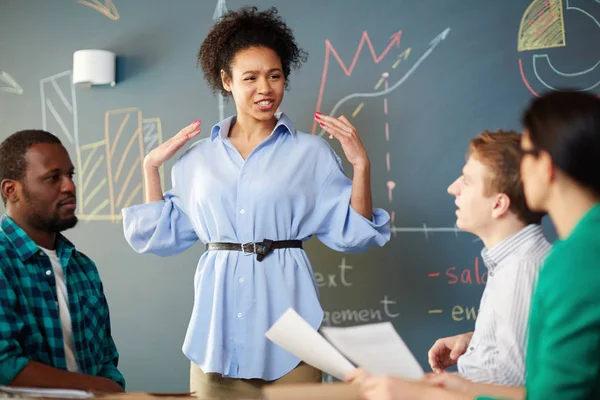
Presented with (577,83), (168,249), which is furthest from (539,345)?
(577,83)

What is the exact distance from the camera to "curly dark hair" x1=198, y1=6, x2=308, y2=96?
197 cm

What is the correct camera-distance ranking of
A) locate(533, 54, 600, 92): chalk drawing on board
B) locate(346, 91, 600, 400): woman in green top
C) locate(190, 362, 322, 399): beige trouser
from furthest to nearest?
locate(533, 54, 600, 92): chalk drawing on board → locate(190, 362, 322, 399): beige trouser → locate(346, 91, 600, 400): woman in green top

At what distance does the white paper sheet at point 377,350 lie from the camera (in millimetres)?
1057

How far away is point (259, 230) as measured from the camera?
180 centimetres

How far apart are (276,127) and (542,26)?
1212mm

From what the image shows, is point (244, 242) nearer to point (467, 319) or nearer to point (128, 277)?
point (467, 319)

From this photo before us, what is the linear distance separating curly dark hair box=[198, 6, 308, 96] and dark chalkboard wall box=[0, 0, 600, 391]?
0.65 m

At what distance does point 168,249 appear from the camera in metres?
2.01

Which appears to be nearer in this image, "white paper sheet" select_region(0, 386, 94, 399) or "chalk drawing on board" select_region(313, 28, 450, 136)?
"white paper sheet" select_region(0, 386, 94, 399)

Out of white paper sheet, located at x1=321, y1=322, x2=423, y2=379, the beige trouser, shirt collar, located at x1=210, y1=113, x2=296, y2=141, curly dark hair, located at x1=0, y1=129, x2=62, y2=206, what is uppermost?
shirt collar, located at x1=210, y1=113, x2=296, y2=141

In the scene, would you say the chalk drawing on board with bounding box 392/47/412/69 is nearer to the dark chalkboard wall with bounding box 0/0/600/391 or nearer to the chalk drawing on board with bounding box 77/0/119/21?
the dark chalkboard wall with bounding box 0/0/600/391

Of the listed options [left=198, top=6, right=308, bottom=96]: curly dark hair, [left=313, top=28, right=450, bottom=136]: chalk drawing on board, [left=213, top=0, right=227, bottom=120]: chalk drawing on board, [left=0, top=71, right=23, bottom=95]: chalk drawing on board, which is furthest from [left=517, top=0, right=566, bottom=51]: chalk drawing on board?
[left=0, top=71, right=23, bottom=95]: chalk drawing on board

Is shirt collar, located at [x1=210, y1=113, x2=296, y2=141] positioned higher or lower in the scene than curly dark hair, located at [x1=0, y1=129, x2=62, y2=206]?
higher

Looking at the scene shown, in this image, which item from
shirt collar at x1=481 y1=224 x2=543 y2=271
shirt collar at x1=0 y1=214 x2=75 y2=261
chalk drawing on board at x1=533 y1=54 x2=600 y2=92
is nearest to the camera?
shirt collar at x1=481 y1=224 x2=543 y2=271
